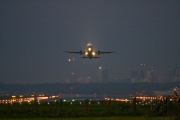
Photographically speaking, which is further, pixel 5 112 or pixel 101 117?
pixel 5 112

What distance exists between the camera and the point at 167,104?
4984cm

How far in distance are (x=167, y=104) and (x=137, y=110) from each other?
12.5 feet

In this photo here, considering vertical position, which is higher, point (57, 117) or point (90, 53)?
point (90, 53)

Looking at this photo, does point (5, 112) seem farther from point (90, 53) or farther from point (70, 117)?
point (90, 53)

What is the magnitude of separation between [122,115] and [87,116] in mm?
3623

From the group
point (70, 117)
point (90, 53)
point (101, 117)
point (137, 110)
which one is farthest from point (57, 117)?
point (90, 53)

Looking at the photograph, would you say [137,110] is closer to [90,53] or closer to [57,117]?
[57,117]

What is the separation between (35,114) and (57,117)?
123 inches

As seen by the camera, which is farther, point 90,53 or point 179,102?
point 90,53

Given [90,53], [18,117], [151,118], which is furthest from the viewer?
[90,53]

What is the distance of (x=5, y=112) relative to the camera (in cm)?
5188

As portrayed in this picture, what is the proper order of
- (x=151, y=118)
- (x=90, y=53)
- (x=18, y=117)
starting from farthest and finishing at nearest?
(x=90, y=53) < (x=18, y=117) < (x=151, y=118)

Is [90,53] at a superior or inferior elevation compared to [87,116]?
superior

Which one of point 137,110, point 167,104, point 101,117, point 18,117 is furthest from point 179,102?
point 18,117
